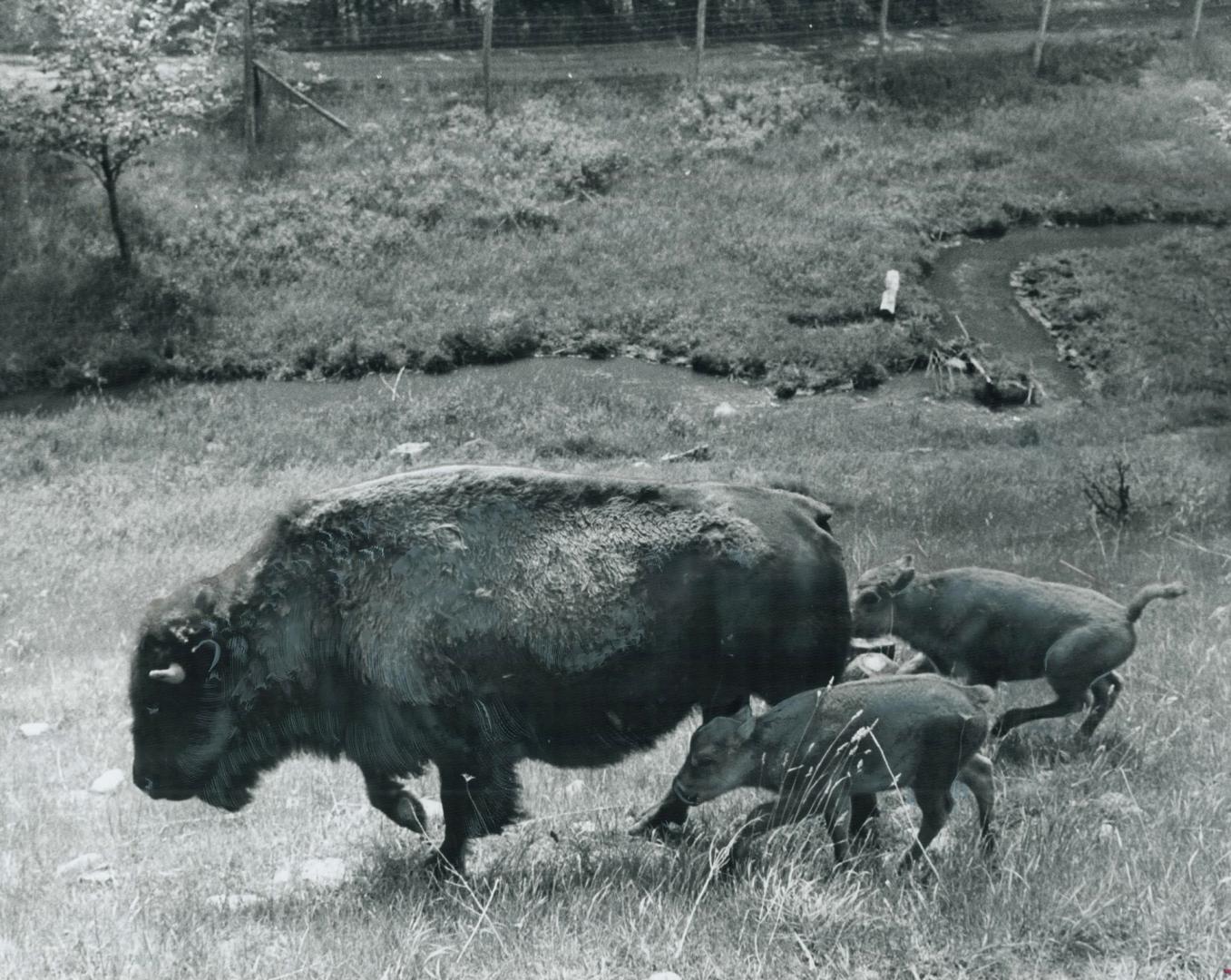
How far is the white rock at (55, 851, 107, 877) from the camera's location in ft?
20.9

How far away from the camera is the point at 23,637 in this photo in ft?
37.7

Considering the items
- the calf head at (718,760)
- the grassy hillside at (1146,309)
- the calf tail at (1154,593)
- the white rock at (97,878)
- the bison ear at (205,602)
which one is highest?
the bison ear at (205,602)

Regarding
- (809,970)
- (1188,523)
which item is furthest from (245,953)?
(1188,523)

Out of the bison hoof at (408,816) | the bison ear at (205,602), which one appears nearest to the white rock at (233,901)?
the bison hoof at (408,816)

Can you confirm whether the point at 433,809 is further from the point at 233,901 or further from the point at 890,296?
the point at 890,296

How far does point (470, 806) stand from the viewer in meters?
6.09

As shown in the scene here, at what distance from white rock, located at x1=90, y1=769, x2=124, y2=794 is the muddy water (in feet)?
48.8

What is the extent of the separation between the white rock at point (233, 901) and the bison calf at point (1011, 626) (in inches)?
126

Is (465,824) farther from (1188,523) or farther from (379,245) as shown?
(379,245)

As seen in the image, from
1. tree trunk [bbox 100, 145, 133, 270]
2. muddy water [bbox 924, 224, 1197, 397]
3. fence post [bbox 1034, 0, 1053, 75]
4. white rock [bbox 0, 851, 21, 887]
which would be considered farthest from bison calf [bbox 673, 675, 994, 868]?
fence post [bbox 1034, 0, 1053, 75]

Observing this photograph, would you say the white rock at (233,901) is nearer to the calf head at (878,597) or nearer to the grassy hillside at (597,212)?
the calf head at (878,597)

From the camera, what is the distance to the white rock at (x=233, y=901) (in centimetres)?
574

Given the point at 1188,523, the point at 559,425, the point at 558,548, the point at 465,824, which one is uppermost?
the point at 558,548

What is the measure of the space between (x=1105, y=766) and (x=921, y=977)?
7.27 feet
